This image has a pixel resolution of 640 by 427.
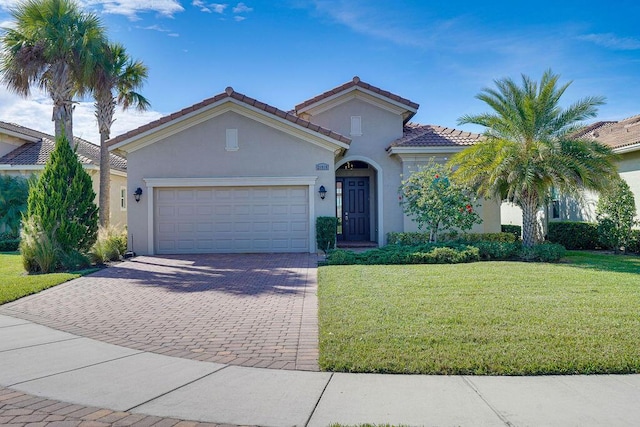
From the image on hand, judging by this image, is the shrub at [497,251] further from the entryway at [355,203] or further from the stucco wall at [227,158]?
the entryway at [355,203]

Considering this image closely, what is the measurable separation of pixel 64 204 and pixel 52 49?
7733mm

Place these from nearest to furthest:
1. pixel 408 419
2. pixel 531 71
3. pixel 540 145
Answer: pixel 408 419 < pixel 540 145 < pixel 531 71

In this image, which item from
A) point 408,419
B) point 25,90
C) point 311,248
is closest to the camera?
point 408,419

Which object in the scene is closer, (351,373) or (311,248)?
(351,373)

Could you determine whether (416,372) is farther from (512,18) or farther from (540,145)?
(512,18)

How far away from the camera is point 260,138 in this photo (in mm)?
15438

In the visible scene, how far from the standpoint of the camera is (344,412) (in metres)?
3.86

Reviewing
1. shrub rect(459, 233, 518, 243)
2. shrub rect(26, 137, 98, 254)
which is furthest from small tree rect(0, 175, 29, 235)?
shrub rect(459, 233, 518, 243)

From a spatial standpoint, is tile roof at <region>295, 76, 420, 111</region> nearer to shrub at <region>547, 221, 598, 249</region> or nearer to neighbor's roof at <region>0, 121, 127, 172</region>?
shrub at <region>547, 221, 598, 249</region>

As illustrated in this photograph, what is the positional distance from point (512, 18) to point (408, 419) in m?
12.9

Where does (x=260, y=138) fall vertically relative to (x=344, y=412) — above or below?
above

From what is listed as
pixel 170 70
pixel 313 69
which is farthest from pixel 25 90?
pixel 313 69

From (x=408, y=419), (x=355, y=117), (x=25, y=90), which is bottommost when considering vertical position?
(x=408, y=419)

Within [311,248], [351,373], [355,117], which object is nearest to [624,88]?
[355,117]
